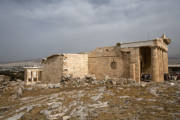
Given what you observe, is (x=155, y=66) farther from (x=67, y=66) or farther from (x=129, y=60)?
(x=67, y=66)

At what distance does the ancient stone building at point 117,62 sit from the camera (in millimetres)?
12883

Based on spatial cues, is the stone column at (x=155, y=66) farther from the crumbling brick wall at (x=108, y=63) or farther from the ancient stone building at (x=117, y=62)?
the crumbling brick wall at (x=108, y=63)

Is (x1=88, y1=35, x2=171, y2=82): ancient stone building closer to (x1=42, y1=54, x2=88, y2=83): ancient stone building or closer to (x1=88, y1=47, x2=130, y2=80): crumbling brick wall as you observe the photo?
(x1=88, y1=47, x2=130, y2=80): crumbling brick wall

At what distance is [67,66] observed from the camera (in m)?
14.7

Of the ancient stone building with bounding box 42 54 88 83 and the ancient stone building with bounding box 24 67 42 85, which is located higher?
the ancient stone building with bounding box 42 54 88 83

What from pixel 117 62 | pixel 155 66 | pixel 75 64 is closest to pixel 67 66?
pixel 75 64

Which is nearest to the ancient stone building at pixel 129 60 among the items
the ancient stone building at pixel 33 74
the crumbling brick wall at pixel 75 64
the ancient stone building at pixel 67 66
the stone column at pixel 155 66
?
the stone column at pixel 155 66

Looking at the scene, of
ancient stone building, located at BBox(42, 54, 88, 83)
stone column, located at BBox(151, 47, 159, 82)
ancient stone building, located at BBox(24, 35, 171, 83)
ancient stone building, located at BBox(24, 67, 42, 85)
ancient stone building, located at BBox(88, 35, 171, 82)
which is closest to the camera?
stone column, located at BBox(151, 47, 159, 82)

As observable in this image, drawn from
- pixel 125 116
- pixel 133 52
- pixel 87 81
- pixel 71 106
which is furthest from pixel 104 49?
pixel 125 116

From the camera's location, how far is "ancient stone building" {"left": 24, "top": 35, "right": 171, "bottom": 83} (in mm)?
12883

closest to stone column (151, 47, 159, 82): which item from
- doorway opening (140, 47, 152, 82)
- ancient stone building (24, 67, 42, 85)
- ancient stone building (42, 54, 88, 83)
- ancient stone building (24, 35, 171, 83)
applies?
ancient stone building (24, 35, 171, 83)

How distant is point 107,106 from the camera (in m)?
5.81

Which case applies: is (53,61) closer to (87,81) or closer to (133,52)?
(87,81)

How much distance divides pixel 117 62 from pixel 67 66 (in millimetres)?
5289
